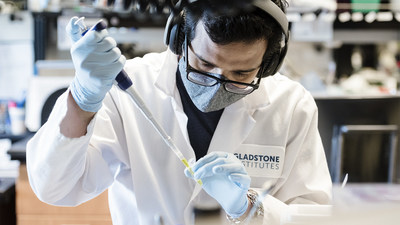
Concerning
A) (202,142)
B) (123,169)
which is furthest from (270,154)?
(123,169)

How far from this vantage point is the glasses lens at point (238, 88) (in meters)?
1.10

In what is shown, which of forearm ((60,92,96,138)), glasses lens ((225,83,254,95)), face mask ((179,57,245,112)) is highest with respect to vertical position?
glasses lens ((225,83,254,95))

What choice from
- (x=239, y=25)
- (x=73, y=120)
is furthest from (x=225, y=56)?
(x=73, y=120)

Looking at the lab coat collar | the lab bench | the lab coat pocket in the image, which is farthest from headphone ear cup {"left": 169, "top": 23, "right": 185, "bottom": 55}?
the lab bench

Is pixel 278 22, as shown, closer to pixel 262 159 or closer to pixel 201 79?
pixel 201 79

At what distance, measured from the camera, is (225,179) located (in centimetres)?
106

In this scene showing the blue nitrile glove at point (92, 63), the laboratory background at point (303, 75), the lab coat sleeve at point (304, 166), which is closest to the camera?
the blue nitrile glove at point (92, 63)

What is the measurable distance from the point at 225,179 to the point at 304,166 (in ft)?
1.18

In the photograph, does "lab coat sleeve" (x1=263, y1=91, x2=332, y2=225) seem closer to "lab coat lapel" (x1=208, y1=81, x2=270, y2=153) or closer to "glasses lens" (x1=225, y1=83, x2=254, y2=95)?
"lab coat lapel" (x1=208, y1=81, x2=270, y2=153)

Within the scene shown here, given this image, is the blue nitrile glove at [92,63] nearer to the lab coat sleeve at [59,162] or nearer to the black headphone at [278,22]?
the lab coat sleeve at [59,162]

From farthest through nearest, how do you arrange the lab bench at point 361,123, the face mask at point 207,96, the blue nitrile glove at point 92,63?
1. the lab bench at point 361,123
2. the face mask at point 207,96
3. the blue nitrile glove at point 92,63

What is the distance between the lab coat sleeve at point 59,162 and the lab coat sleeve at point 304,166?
0.60 metres

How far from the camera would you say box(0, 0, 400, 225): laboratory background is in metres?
2.49

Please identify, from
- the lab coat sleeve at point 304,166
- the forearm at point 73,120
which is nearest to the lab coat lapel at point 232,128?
the lab coat sleeve at point 304,166
